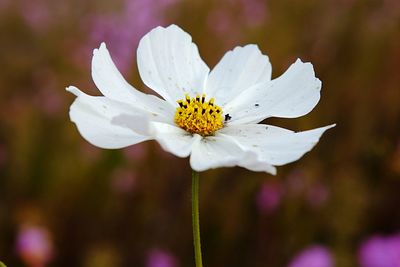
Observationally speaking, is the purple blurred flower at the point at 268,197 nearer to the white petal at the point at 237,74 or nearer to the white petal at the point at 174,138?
the white petal at the point at 237,74

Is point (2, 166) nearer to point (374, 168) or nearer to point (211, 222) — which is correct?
point (211, 222)

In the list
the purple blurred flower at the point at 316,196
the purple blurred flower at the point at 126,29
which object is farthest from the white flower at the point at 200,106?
the purple blurred flower at the point at 126,29

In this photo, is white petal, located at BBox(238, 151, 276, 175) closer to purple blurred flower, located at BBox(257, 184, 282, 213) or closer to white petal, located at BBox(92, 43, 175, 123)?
white petal, located at BBox(92, 43, 175, 123)

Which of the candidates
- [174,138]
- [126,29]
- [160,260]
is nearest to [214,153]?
[174,138]

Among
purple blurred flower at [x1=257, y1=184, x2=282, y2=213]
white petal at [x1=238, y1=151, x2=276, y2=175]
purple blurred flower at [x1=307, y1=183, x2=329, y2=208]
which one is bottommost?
white petal at [x1=238, y1=151, x2=276, y2=175]

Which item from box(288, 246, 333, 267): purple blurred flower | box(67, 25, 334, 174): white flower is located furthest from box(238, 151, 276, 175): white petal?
box(288, 246, 333, 267): purple blurred flower

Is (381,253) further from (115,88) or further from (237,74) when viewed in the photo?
(115,88)
